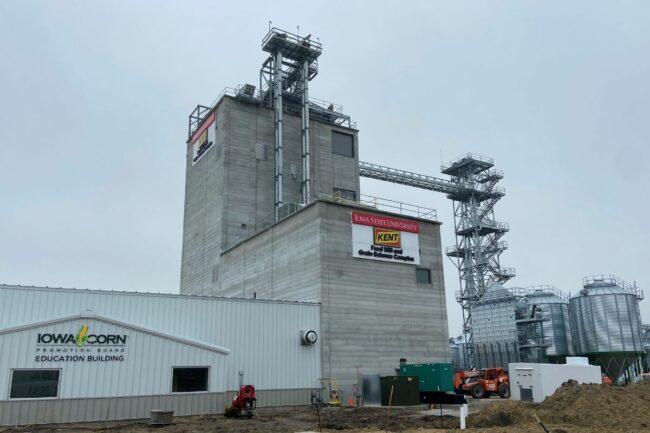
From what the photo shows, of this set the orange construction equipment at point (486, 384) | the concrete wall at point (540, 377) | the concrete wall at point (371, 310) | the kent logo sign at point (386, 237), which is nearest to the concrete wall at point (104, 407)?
the concrete wall at point (371, 310)

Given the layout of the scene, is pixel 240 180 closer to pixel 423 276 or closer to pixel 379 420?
pixel 423 276

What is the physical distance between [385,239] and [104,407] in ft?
68.2

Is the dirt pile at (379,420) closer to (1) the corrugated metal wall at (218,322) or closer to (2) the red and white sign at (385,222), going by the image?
(1) the corrugated metal wall at (218,322)

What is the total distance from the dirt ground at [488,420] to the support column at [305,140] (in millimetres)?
24486

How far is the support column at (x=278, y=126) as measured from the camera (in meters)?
48.1

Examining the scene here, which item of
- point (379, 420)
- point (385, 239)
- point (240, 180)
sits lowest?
point (379, 420)

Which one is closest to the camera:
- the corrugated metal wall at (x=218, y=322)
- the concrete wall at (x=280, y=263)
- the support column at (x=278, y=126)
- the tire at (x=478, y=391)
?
the corrugated metal wall at (x=218, y=322)

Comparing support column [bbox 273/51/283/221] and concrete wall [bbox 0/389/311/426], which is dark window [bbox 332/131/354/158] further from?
concrete wall [bbox 0/389/311/426]

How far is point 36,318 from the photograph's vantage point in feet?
A: 81.6

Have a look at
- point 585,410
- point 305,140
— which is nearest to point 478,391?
point 585,410

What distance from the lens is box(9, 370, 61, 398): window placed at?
76.3ft

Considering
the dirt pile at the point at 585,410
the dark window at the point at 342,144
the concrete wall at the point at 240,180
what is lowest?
the dirt pile at the point at 585,410

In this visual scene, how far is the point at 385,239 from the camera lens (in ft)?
126

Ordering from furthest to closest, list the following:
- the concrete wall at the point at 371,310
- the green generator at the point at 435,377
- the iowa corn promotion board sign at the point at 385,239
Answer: the iowa corn promotion board sign at the point at 385,239 < the concrete wall at the point at 371,310 < the green generator at the point at 435,377
